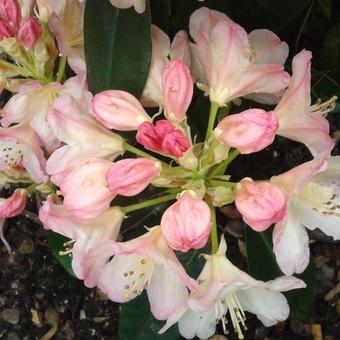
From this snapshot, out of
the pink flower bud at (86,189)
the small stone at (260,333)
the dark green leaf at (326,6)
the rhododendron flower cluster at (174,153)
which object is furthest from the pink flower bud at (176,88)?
the small stone at (260,333)

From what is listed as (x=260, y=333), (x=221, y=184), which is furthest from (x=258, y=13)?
(x=260, y=333)

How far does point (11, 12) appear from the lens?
43.6 inches

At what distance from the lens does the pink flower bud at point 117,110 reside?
987mm

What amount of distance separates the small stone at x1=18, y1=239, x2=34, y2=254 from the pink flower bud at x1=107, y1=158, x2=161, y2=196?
0.97 m

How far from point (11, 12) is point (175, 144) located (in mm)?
330

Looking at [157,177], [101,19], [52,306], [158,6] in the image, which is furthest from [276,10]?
[52,306]

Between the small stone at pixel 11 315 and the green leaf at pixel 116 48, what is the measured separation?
0.89 metres

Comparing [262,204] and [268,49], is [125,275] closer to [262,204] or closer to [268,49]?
[262,204]

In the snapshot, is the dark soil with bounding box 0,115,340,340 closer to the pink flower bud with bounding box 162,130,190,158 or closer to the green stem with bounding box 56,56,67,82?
the green stem with bounding box 56,56,67,82

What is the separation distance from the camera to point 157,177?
39.7 inches

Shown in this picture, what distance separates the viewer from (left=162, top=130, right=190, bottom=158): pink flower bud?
94 centimetres

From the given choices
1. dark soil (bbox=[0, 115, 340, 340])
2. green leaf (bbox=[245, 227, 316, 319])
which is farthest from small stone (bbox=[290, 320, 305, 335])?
green leaf (bbox=[245, 227, 316, 319])

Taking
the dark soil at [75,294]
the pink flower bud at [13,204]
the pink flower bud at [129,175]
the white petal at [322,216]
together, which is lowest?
the dark soil at [75,294]

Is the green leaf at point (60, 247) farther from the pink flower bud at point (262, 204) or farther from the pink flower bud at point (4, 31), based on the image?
the pink flower bud at point (262, 204)
